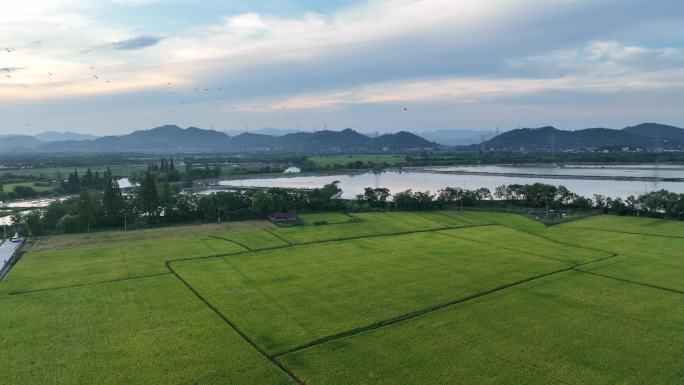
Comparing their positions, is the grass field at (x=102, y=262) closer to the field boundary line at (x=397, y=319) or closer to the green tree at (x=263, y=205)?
the green tree at (x=263, y=205)

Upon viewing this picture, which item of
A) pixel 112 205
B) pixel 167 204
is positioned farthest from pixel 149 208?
pixel 112 205

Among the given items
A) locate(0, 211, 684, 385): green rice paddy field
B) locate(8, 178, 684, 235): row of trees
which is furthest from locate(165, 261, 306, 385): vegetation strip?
locate(8, 178, 684, 235): row of trees

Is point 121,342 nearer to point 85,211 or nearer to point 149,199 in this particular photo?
point 85,211

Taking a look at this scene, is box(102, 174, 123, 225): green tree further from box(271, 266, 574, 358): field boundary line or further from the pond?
the pond

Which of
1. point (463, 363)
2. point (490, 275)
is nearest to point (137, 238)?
point (490, 275)

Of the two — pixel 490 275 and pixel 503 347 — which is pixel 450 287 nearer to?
pixel 490 275

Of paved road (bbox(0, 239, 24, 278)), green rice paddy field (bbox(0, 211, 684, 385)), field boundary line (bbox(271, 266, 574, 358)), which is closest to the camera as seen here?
green rice paddy field (bbox(0, 211, 684, 385))

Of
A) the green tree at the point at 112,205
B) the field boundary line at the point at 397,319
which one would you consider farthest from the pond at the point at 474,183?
the field boundary line at the point at 397,319
